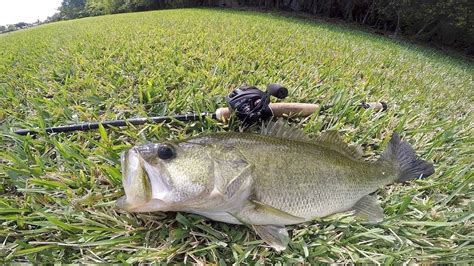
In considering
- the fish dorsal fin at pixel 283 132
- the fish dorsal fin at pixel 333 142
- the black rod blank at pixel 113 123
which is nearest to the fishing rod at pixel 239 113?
the black rod blank at pixel 113 123

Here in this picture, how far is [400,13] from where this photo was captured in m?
19.6

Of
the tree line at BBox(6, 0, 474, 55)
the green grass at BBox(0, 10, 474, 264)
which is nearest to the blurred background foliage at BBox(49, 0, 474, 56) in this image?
the tree line at BBox(6, 0, 474, 55)

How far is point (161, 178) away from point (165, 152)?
0.12 metres

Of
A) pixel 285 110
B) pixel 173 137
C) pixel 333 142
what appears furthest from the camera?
pixel 285 110

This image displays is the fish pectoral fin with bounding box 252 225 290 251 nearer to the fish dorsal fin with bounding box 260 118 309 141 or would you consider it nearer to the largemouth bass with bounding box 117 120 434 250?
the largemouth bass with bounding box 117 120 434 250

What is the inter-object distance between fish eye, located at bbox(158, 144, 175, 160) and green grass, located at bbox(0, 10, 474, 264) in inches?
16.7

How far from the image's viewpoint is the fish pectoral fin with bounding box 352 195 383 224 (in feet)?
5.92

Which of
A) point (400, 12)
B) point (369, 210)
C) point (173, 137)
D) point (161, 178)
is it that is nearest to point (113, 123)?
point (173, 137)

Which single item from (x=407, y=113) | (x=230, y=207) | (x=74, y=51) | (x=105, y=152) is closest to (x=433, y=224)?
(x=230, y=207)

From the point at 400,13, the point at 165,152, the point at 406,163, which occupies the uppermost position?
the point at 165,152

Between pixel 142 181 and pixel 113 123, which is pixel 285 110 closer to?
pixel 113 123

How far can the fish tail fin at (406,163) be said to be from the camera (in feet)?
6.73

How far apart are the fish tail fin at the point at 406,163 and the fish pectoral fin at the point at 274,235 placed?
36.3 inches

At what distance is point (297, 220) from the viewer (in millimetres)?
1638
